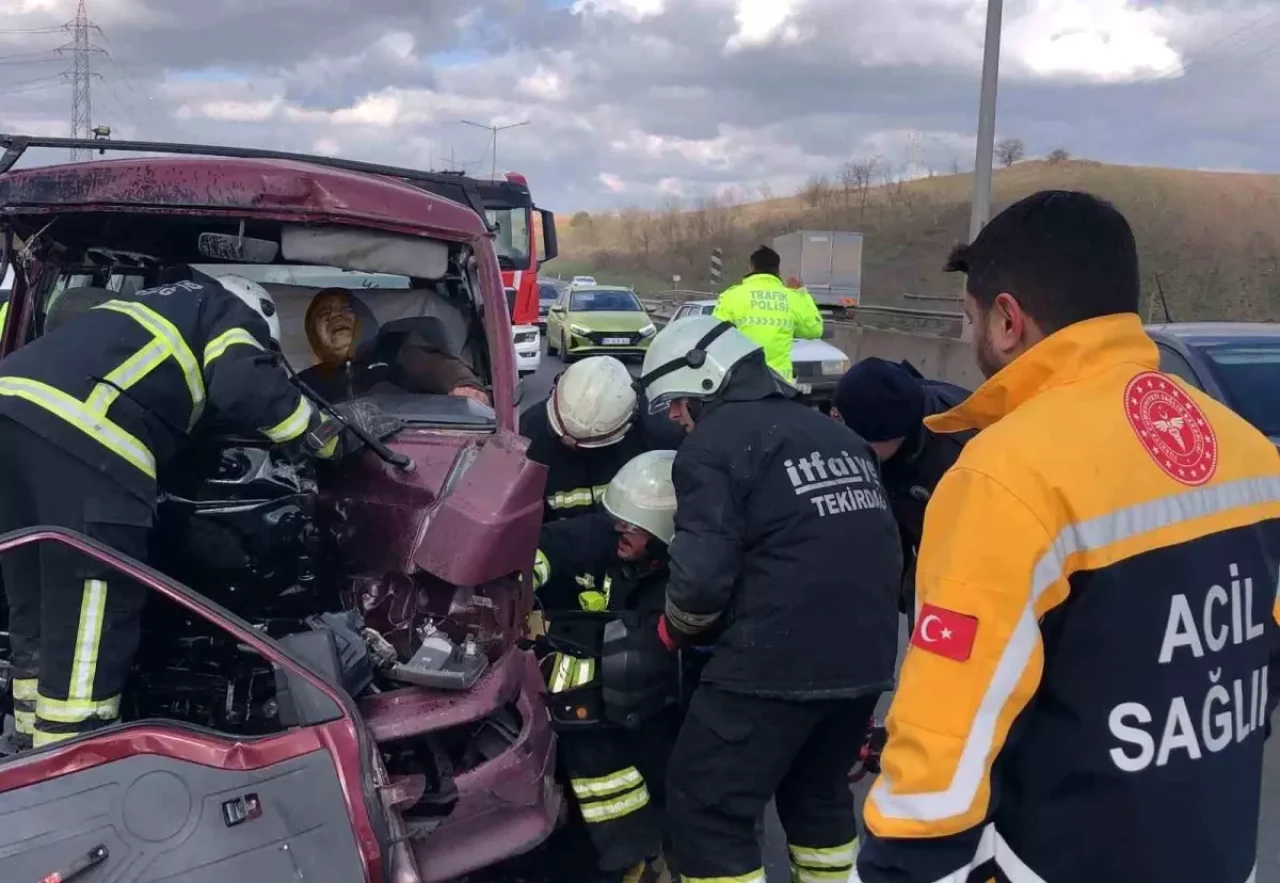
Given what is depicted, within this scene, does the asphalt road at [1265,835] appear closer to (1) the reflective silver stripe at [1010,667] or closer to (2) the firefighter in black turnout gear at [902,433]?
(2) the firefighter in black turnout gear at [902,433]

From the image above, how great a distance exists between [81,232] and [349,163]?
853mm

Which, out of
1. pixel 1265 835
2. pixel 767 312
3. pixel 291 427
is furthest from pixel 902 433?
pixel 767 312

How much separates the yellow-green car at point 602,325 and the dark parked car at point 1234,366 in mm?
14562

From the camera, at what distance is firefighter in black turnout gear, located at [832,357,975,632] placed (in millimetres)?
3639

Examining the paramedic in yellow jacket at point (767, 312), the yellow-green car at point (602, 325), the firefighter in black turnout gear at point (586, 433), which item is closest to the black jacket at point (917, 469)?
the firefighter in black turnout gear at point (586, 433)

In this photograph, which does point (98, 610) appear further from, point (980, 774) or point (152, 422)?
point (980, 774)

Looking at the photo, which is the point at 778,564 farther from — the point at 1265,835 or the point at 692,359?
the point at 1265,835

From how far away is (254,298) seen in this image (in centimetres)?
309

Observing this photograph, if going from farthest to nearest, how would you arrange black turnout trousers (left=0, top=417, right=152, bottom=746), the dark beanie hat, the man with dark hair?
the dark beanie hat
black turnout trousers (left=0, top=417, right=152, bottom=746)
the man with dark hair

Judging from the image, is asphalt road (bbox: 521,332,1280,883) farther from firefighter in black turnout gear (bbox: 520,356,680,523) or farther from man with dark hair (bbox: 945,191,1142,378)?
man with dark hair (bbox: 945,191,1142,378)

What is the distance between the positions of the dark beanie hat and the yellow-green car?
51.8 feet

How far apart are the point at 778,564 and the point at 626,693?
646mm

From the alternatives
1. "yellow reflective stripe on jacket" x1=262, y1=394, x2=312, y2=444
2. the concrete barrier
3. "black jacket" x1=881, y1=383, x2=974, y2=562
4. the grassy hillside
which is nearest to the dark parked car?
"black jacket" x1=881, y1=383, x2=974, y2=562

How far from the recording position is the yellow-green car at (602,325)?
19.8m
